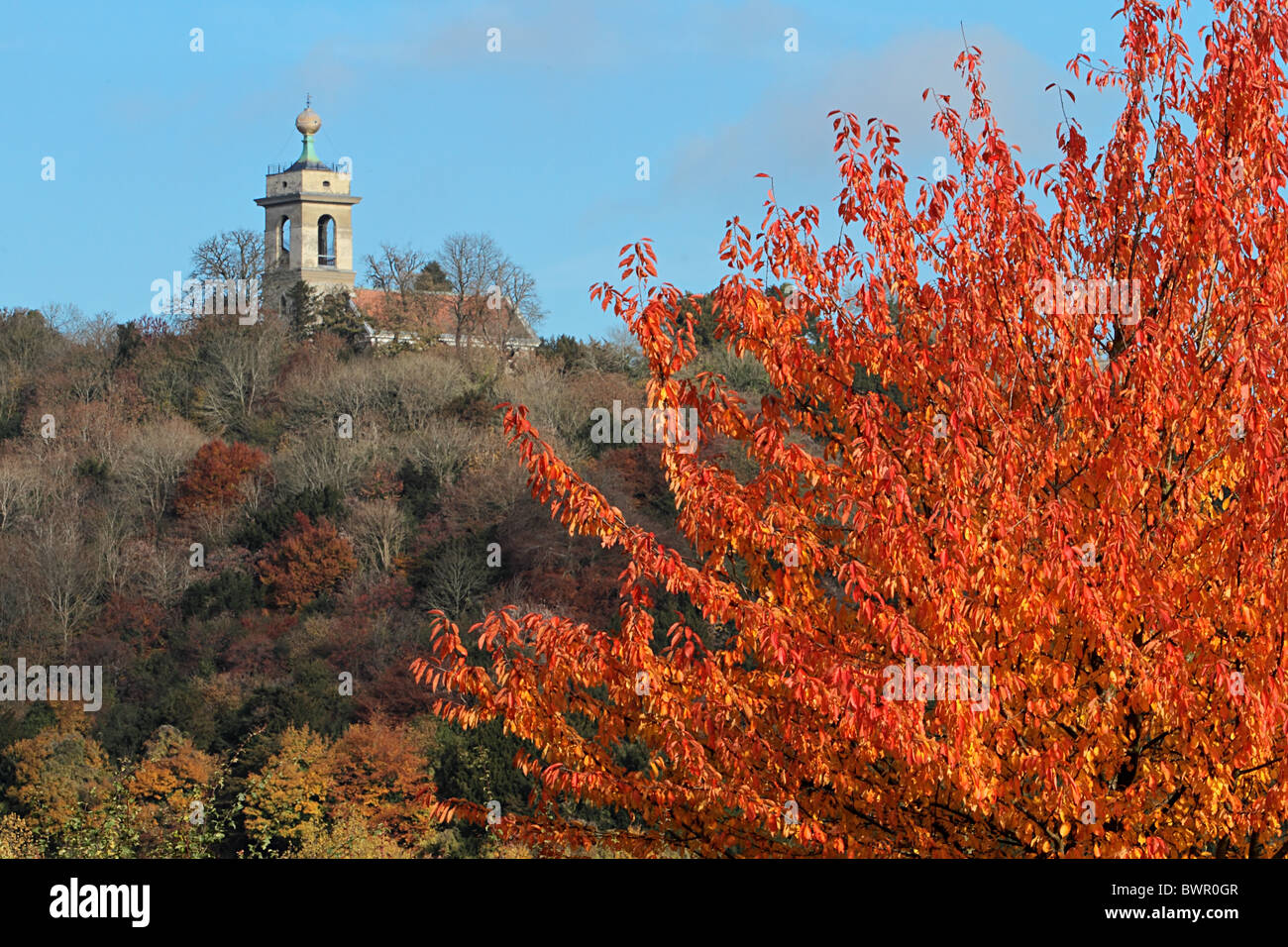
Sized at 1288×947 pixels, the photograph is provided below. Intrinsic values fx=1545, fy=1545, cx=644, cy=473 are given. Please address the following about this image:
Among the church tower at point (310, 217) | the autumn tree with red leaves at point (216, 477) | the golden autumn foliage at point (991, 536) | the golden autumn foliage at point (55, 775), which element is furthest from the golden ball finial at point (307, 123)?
the golden autumn foliage at point (991, 536)

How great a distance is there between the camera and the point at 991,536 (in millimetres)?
7145

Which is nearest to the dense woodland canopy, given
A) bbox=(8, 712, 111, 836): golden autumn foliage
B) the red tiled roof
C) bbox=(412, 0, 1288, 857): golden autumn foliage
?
bbox=(8, 712, 111, 836): golden autumn foliage

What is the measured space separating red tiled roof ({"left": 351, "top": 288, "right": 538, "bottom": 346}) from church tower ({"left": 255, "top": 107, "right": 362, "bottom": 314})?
645 inches

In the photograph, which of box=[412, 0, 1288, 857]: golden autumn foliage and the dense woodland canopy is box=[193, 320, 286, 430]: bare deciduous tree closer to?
the dense woodland canopy

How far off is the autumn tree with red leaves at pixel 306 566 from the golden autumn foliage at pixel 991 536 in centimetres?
4079

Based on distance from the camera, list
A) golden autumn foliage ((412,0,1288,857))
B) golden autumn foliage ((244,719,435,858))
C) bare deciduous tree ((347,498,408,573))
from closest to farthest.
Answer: golden autumn foliage ((412,0,1288,857)) < golden autumn foliage ((244,719,435,858)) < bare deciduous tree ((347,498,408,573))

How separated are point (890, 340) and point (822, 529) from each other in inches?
43.4

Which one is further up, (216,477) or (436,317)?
(436,317)

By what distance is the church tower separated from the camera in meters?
94.2

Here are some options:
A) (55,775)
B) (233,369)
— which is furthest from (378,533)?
(233,369)

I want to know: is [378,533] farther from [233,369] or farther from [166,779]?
[233,369]

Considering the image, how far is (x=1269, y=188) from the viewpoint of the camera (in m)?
7.78

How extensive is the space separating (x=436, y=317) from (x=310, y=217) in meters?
24.0
